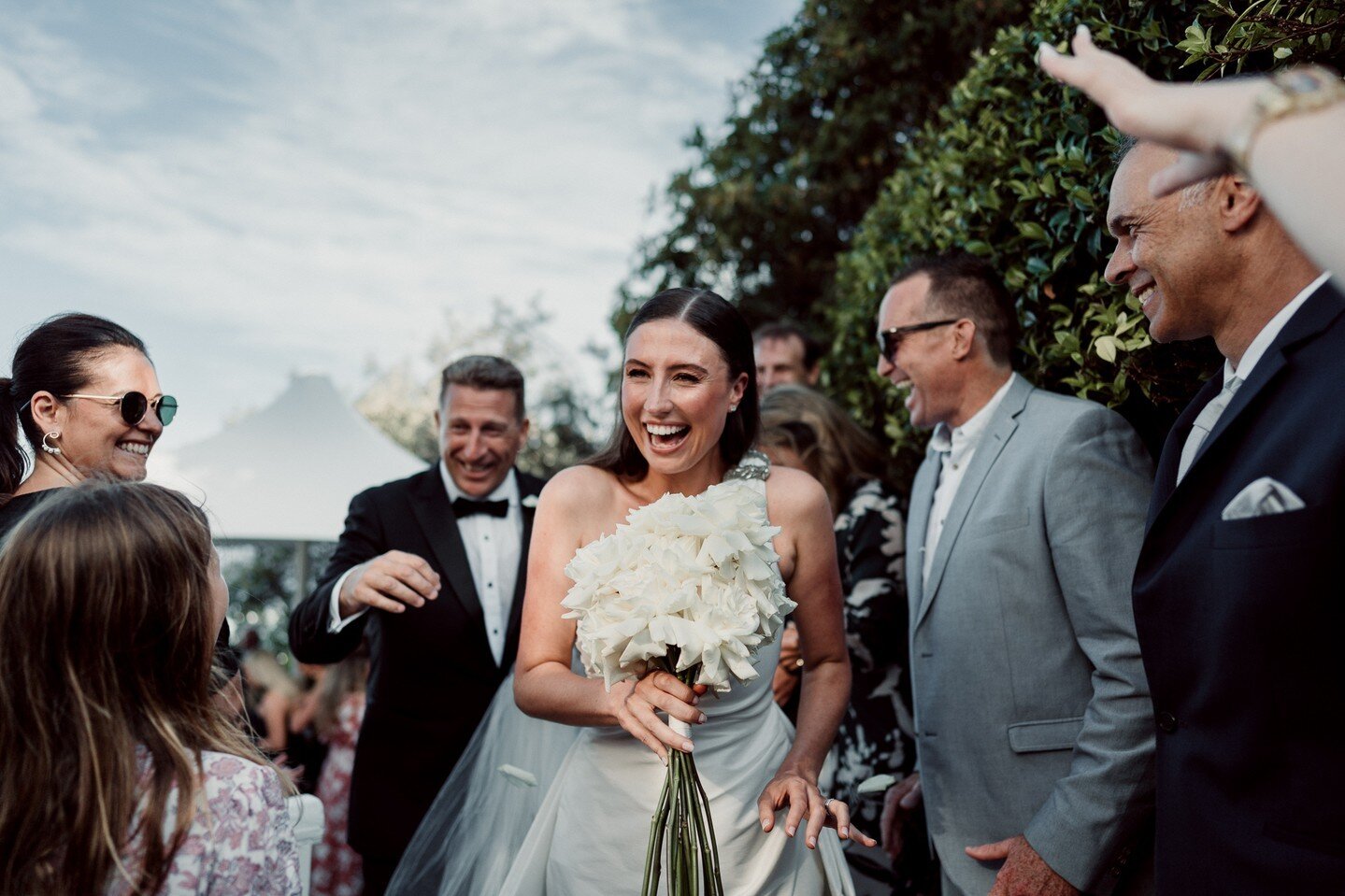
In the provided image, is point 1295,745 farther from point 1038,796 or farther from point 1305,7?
point 1305,7

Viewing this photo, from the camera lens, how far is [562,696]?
2547mm

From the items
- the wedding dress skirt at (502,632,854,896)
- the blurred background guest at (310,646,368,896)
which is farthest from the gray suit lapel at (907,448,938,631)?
the blurred background guest at (310,646,368,896)

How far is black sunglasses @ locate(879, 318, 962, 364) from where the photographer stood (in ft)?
11.6

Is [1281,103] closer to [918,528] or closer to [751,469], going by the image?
[751,469]

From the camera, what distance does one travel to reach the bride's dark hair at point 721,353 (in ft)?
9.53

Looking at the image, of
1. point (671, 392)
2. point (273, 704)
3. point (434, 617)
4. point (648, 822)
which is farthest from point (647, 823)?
point (273, 704)

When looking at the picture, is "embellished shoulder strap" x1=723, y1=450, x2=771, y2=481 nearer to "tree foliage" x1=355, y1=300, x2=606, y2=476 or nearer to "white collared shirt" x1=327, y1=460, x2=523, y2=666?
"white collared shirt" x1=327, y1=460, x2=523, y2=666

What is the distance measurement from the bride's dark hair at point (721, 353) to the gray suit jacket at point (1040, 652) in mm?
731

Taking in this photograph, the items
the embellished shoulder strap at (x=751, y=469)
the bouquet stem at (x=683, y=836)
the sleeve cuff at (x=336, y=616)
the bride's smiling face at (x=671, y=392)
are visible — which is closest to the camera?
the bouquet stem at (x=683, y=836)

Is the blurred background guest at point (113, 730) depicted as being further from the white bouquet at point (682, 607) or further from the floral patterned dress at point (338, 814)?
the floral patterned dress at point (338, 814)

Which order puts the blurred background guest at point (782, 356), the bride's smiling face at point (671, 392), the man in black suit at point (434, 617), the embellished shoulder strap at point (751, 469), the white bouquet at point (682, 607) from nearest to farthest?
the white bouquet at point (682, 607) → the bride's smiling face at point (671, 392) → the embellished shoulder strap at point (751, 469) → the man in black suit at point (434, 617) → the blurred background guest at point (782, 356)

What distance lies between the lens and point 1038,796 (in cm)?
285

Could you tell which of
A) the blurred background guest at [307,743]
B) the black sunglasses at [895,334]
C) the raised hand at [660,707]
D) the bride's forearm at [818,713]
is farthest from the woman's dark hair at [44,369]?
the blurred background guest at [307,743]

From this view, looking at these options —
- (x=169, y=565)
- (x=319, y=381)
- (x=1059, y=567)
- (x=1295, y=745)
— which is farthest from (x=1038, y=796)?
(x=319, y=381)
